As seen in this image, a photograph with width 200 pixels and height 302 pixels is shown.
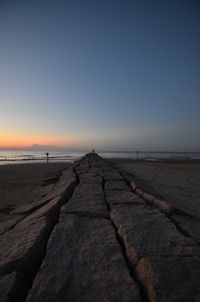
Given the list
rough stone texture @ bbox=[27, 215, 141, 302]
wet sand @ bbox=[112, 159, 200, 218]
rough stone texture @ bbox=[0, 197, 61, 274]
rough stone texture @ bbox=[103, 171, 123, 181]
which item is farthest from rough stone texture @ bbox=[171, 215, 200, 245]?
rough stone texture @ bbox=[103, 171, 123, 181]

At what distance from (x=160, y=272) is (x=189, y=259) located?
12.5 inches

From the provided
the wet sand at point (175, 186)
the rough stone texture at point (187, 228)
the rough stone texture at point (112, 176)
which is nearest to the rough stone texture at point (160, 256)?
the rough stone texture at point (187, 228)

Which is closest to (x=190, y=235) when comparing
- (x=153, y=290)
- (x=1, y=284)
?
(x=153, y=290)

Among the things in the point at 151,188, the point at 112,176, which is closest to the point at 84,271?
the point at 112,176

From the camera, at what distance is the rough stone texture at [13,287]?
1646 millimetres

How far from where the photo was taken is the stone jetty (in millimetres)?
1672

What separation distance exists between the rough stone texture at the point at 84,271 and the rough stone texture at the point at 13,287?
0.08 meters

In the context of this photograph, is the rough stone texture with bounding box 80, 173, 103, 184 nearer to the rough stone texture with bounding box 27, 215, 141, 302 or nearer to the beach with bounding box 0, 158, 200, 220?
the beach with bounding box 0, 158, 200, 220

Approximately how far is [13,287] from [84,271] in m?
0.50

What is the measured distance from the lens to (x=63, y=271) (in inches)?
76.2

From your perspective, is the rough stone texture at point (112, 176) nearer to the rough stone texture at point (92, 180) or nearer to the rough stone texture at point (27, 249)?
the rough stone texture at point (92, 180)

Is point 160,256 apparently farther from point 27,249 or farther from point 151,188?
point 151,188

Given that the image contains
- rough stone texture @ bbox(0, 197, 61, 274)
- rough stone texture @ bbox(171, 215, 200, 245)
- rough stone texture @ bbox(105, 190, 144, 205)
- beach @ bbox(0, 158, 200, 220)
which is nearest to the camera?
rough stone texture @ bbox(0, 197, 61, 274)

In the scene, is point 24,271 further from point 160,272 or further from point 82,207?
point 82,207
